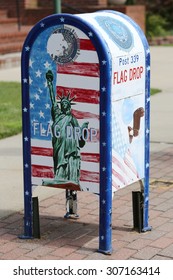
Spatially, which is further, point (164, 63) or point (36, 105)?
point (164, 63)

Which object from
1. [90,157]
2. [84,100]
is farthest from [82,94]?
[90,157]

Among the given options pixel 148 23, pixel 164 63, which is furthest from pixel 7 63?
pixel 148 23

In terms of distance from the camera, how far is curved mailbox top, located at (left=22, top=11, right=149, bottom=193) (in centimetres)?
505

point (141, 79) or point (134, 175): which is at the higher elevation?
point (141, 79)

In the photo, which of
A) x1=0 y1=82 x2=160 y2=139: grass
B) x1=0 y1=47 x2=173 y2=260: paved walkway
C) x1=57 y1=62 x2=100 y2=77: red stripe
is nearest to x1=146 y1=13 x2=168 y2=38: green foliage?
x1=0 y1=82 x2=160 y2=139: grass

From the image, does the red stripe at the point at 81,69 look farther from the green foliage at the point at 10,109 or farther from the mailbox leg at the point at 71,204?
the green foliage at the point at 10,109

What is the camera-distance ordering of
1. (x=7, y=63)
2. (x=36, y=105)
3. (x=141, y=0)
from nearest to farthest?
1. (x=36, y=105)
2. (x=7, y=63)
3. (x=141, y=0)

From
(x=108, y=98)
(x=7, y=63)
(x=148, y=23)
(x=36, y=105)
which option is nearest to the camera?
(x=108, y=98)

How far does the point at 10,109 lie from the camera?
11.0m

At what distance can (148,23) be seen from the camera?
2430cm

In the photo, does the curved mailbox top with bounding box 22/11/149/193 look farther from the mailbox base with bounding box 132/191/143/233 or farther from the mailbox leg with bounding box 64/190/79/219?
the mailbox leg with bounding box 64/190/79/219

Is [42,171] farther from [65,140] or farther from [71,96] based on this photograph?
[71,96]

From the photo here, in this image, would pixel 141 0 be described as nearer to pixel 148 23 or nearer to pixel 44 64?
pixel 148 23

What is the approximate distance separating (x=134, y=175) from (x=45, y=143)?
2.38 ft
